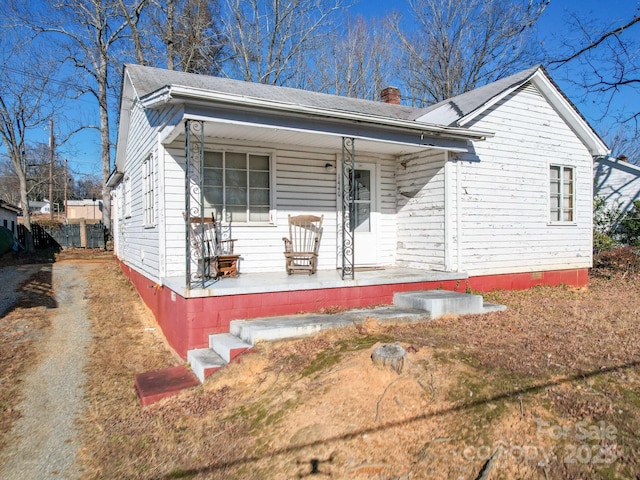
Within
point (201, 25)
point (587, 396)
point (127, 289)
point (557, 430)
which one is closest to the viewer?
point (557, 430)

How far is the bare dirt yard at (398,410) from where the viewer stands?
111 inches

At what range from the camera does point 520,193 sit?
336 inches

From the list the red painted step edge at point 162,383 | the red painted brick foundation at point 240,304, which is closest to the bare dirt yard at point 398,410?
the red painted step edge at point 162,383

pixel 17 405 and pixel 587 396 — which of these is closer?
pixel 587 396

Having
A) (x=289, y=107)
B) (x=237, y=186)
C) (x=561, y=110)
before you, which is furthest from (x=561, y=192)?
(x=237, y=186)

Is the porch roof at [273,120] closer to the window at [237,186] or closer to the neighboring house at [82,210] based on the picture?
the window at [237,186]

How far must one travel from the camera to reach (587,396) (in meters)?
3.33

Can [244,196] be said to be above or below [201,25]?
below

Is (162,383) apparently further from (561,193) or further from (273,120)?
(561,193)

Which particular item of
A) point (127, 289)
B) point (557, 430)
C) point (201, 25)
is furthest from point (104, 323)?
point (201, 25)

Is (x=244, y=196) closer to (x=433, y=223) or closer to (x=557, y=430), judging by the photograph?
(x=433, y=223)

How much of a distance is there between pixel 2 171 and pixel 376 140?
49782 mm

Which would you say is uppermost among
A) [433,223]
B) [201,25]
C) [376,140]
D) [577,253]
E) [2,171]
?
[201,25]

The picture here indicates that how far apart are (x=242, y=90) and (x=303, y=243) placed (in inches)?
128
